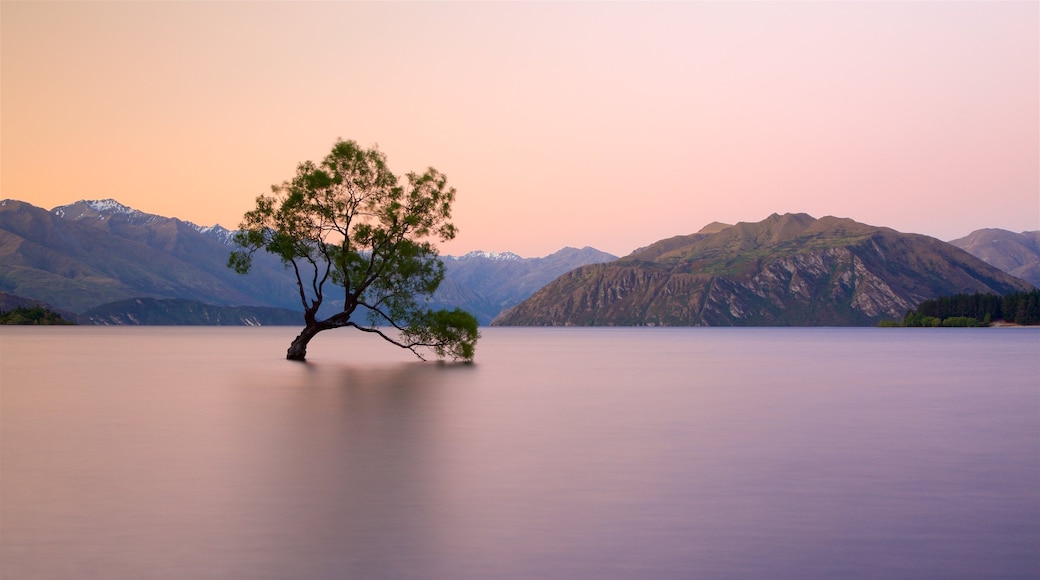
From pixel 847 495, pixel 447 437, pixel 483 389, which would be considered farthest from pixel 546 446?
pixel 483 389

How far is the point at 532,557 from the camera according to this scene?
13.2 metres

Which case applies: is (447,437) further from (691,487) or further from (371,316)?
(371,316)

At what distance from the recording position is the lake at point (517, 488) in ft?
42.8

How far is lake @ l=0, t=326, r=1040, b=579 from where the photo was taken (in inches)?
513

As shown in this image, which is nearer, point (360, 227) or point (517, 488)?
point (517, 488)

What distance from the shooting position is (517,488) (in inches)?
759

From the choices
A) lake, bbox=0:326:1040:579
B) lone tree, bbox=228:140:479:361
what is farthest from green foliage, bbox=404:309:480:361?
lake, bbox=0:326:1040:579

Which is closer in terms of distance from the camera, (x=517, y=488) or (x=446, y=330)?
Answer: (x=517, y=488)

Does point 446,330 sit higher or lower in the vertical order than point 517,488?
higher

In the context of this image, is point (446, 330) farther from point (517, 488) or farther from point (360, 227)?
point (517, 488)

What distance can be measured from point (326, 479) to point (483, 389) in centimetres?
3115

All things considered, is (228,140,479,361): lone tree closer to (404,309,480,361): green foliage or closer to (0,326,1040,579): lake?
(404,309,480,361): green foliage

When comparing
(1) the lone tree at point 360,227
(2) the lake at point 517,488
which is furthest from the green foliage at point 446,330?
(2) the lake at point 517,488

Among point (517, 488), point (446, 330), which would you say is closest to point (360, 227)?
point (446, 330)
